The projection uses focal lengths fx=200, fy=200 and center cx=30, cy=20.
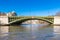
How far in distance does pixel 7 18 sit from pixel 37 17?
373 inches

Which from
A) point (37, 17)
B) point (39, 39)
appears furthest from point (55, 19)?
point (39, 39)

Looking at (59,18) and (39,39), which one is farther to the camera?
(59,18)

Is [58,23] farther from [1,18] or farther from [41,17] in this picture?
[1,18]

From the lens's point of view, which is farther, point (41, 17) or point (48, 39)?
point (41, 17)

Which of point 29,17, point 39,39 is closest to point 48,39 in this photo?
point 39,39

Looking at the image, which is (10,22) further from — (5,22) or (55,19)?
(55,19)

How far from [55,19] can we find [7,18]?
15.5 metres

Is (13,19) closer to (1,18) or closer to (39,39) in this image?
(1,18)

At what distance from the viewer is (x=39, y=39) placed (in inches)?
840

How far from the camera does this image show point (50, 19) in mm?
64875

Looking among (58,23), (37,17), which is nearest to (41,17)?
(37,17)

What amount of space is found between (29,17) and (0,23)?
30.1 feet

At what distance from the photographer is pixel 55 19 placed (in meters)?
64.8

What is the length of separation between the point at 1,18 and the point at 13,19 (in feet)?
13.0
